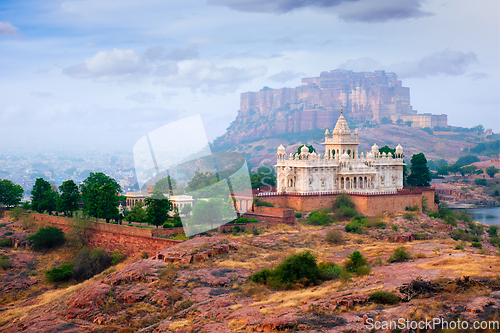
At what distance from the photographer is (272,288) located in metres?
29.1

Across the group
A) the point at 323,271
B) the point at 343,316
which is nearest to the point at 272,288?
the point at 323,271

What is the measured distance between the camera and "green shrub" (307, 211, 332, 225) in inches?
1916

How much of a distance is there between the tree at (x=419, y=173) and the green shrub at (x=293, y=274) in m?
38.9

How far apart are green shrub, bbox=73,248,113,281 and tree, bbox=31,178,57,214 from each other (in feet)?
59.1

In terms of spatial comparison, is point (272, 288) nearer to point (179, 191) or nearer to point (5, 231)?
point (179, 191)

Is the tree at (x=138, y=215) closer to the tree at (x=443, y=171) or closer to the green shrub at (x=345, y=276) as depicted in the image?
the green shrub at (x=345, y=276)

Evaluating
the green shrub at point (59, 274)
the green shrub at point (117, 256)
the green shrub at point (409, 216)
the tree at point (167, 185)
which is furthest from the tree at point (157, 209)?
the green shrub at point (409, 216)

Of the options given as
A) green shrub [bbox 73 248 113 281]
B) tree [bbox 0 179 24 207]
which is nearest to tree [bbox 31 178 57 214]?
tree [bbox 0 179 24 207]

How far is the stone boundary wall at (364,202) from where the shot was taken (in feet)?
173

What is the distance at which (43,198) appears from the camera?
62.0 meters

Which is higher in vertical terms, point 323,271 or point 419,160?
point 419,160

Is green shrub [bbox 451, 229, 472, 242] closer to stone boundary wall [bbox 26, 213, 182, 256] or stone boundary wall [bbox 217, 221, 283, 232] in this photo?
stone boundary wall [bbox 217, 221, 283, 232]

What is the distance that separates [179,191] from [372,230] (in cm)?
1713

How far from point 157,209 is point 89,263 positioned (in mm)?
6902
